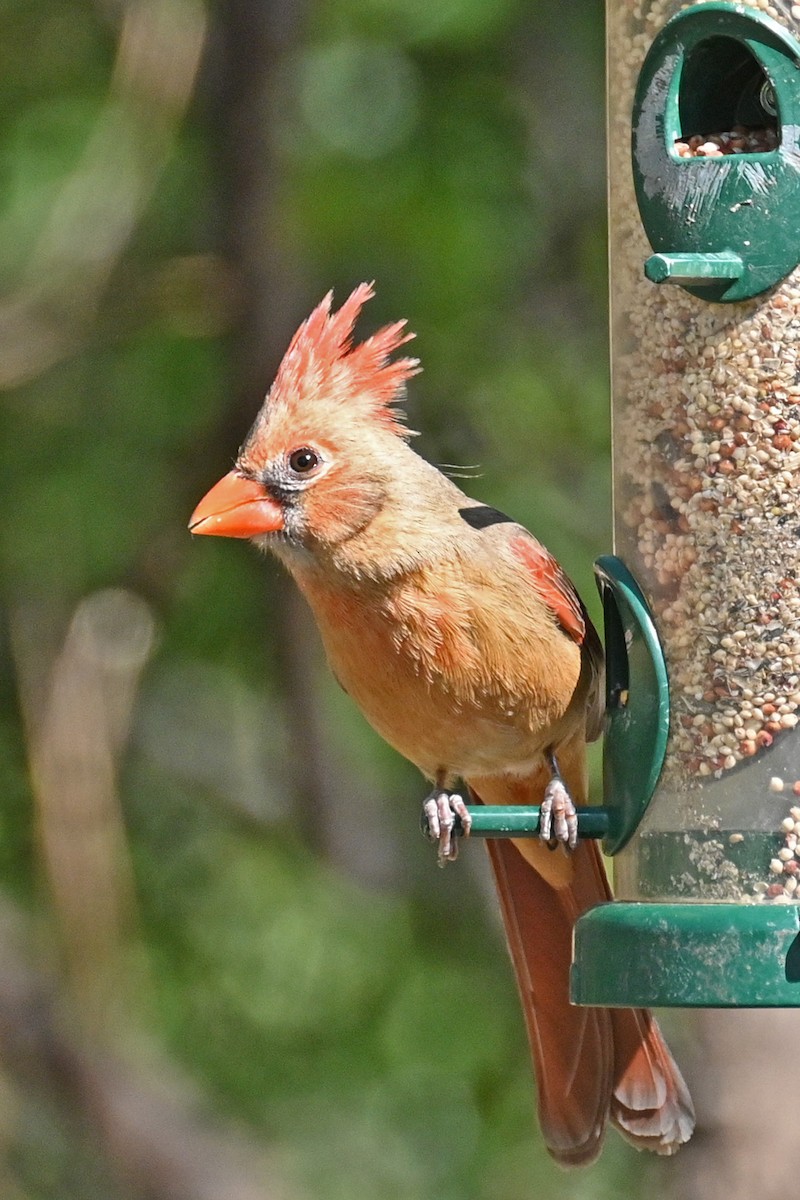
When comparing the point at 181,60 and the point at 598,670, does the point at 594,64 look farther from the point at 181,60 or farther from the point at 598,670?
the point at 598,670

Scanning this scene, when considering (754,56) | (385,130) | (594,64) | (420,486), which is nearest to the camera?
(754,56)

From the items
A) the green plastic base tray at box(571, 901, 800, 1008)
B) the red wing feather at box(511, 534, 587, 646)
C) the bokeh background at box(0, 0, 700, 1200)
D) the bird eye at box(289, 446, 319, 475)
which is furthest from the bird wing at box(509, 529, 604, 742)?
the bokeh background at box(0, 0, 700, 1200)

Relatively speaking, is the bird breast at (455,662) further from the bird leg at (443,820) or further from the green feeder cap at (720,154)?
the green feeder cap at (720,154)

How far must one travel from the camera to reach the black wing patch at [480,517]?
3827mm

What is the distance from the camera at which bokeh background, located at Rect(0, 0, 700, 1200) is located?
5.98 meters

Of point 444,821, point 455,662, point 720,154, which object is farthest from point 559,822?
point 720,154

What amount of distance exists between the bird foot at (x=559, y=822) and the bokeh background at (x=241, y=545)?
258 cm

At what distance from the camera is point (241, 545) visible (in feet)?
20.9

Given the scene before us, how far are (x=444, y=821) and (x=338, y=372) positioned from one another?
89cm

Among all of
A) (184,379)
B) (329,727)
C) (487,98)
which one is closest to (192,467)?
(184,379)

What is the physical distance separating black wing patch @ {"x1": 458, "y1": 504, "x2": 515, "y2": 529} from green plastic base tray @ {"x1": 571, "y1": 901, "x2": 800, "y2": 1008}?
951 mm

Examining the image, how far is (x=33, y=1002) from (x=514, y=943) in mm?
2610

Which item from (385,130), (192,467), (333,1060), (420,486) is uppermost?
(385,130)

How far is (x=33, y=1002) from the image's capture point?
611 cm
